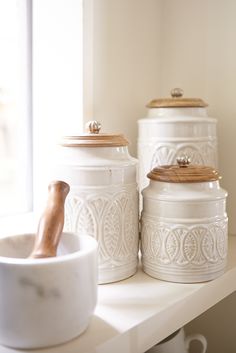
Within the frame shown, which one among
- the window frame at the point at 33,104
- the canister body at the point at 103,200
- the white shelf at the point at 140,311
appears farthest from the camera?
the window frame at the point at 33,104

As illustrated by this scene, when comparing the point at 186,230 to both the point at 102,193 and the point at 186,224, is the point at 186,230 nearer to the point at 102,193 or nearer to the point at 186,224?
the point at 186,224

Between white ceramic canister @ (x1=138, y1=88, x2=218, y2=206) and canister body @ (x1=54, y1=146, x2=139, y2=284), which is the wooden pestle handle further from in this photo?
white ceramic canister @ (x1=138, y1=88, x2=218, y2=206)

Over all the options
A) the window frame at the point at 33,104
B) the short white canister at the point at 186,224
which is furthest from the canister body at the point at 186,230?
the window frame at the point at 33,104

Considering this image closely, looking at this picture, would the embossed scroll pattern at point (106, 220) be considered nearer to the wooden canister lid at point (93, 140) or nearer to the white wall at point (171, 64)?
the wooden canister lid at point (93, 140)

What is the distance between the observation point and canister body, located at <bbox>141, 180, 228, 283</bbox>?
0.65 meters

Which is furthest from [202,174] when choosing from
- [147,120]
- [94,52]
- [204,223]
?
[94,52]

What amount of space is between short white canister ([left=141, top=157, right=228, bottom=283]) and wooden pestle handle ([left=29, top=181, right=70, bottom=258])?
Answer: 169mm

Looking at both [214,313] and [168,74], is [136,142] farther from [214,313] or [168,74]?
[214,313]

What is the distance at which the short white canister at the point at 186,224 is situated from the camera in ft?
2.14

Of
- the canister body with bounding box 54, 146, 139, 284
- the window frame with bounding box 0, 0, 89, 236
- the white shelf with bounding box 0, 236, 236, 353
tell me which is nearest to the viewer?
the white shelf with bounding box 0, 236, 236, 353

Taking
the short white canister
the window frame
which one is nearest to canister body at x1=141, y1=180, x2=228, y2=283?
the short white canister

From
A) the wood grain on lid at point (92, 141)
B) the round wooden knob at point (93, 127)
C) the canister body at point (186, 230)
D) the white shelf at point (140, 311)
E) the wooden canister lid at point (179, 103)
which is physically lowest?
the white shelf at point (140, 311)

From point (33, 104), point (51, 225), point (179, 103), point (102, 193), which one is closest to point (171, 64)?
point (179, 103)

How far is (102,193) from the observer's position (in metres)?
0.64
